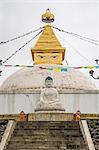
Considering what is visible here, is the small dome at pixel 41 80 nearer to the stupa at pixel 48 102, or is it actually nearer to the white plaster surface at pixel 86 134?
the stupa at pixel 48 102

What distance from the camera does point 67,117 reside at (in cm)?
1873

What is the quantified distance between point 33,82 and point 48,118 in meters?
6.89

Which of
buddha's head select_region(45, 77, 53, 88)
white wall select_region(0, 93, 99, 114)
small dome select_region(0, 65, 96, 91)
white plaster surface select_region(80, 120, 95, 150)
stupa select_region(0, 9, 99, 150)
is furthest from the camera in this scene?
small dome select_region(0, 65, 96, 91)

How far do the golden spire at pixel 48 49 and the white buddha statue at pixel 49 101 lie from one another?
7887mm

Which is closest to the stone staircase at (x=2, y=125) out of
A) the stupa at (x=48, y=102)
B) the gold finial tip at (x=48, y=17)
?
the stupa at (x=48, y=102)

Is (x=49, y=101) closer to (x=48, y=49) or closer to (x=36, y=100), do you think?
(x=36, y=100)

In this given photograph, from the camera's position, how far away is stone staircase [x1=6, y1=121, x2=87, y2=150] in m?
14.2

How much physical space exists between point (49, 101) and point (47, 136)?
486 centimetres

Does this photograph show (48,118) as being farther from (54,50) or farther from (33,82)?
(54,50)

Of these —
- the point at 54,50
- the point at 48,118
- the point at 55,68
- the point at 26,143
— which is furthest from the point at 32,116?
the point at 54,50

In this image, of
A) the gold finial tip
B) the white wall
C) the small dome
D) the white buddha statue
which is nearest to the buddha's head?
the white buddha statue

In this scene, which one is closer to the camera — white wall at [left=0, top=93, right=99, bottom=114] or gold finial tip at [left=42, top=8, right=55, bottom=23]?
white wall at [left=0, top=93, right=99, bottom=114]

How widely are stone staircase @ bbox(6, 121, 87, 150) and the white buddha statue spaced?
2.61 m

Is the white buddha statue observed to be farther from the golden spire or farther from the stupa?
the golden spire
